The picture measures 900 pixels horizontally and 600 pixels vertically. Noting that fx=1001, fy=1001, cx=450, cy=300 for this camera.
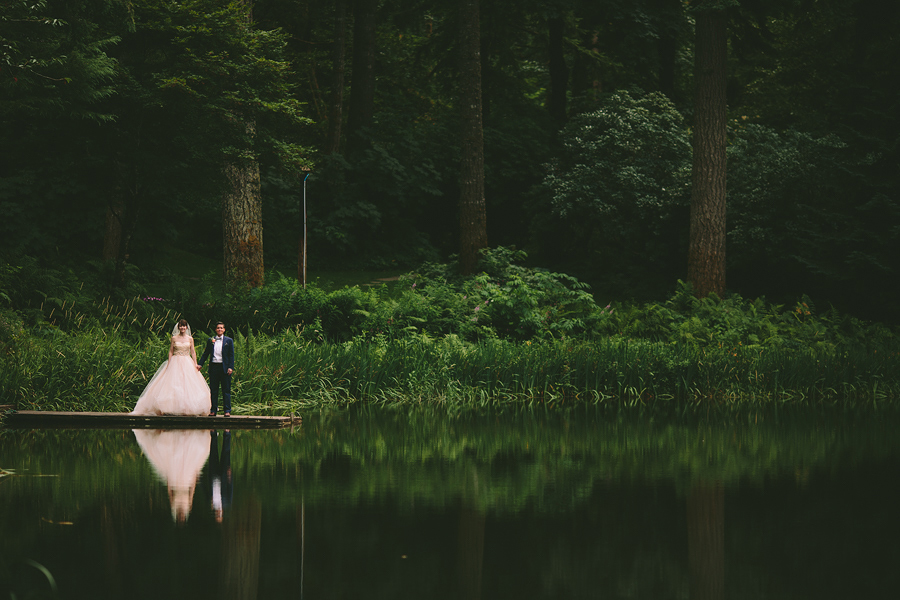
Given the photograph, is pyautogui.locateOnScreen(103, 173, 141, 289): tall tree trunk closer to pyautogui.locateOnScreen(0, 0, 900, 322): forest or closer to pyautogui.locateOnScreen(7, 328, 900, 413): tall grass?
pyautogui.locateOnScreen(0, 0, 900, 322): forest

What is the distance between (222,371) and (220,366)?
7 centimetres

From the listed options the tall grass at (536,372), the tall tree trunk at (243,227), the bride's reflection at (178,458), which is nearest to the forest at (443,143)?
the tall tree trunk at (243,227)

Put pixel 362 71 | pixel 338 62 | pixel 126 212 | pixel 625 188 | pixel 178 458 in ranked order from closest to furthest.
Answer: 1. pixel 178 458
2. pixel 126 212
3. pixel 625 188
4. pixel 362 71
5. pixel 338 62

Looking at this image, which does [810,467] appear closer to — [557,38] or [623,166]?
[623,166]

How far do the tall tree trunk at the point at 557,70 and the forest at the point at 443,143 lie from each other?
75 millimetres

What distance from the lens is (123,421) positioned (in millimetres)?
12594

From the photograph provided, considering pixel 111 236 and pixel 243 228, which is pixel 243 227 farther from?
pixel 111 236

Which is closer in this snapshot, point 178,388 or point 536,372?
point 178,388

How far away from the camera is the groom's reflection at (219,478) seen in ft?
26.0

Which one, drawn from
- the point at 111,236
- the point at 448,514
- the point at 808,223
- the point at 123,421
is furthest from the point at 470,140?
the point at 448,514

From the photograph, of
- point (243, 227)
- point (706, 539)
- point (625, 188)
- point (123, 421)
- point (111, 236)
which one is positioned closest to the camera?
point (706, 539)

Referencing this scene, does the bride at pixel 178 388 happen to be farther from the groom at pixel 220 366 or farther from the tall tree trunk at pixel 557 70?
the tall tree trunk at pixel 557 70

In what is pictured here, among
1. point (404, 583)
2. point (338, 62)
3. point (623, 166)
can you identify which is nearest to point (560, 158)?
point (623, 166)

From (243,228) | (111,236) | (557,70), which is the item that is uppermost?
(557,70)
